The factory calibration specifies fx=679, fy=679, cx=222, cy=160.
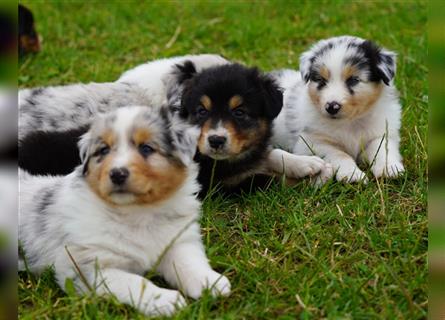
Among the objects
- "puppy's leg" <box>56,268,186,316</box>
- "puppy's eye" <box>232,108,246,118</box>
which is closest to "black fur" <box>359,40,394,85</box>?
"puppy's eye" <box>232,108,246,118</box>

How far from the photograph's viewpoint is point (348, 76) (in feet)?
19.2

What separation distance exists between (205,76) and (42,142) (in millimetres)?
1404

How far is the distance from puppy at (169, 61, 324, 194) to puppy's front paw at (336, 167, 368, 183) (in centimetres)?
18

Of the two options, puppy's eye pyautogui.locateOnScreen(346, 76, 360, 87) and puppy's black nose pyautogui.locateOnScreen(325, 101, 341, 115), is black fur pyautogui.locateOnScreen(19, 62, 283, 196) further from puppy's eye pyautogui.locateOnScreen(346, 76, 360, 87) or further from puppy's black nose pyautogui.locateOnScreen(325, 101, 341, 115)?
puppy's eye pyautogui.locateOnScreen(346, 76, 360, 87)

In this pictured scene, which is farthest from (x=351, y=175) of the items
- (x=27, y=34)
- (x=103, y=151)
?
(x=27, y=34)

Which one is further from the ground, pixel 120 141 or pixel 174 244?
pixel 120 141

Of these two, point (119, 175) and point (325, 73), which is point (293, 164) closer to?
point (325, 73)

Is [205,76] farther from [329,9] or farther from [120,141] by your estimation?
[329,9]

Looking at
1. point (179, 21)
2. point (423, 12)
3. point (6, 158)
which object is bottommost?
point (179, 21)

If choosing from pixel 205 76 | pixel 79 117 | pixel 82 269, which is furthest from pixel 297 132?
pixel 82 269

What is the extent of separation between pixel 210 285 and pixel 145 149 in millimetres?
887

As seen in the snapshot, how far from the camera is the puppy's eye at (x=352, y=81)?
231 inches

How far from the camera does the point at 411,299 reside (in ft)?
12.1

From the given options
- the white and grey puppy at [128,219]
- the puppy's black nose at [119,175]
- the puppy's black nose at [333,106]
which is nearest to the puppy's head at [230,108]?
the puppy's black nose at [333,106]
